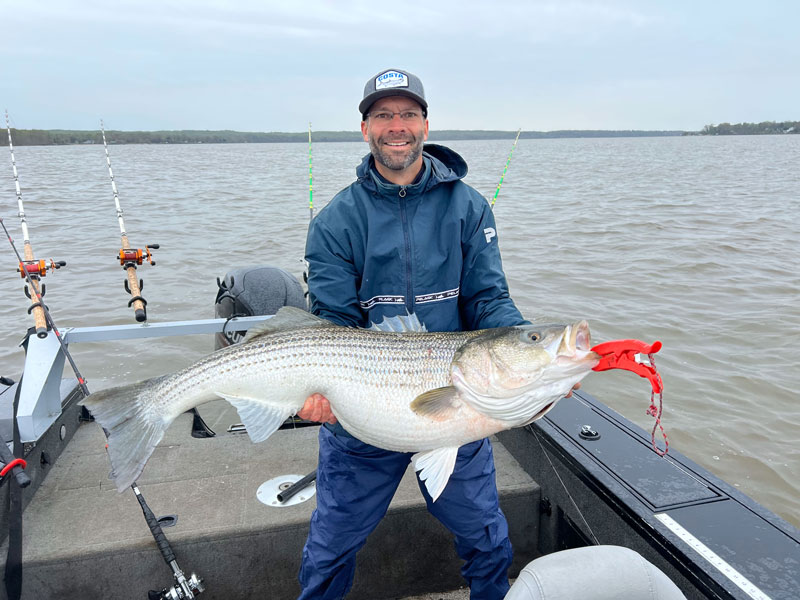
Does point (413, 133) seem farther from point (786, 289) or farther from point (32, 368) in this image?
point (786, 289)

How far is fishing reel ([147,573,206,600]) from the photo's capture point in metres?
3.18

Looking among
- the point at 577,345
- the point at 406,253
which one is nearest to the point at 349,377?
the point at 406,253

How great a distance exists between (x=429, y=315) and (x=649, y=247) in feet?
43.1

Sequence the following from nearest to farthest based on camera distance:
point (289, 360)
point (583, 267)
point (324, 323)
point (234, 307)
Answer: point (289, 360), point (324, 323), point (234, 307), point (583, 267)

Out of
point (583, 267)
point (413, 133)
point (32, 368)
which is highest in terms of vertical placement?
point (413, 133)

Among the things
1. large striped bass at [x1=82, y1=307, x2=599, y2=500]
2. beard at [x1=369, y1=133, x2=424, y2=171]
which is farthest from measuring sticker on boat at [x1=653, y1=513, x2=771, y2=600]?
beard at [x1=369, y1=133, x2=424, y2=171]

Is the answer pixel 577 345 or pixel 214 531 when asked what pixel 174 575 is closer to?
pixel 214 531

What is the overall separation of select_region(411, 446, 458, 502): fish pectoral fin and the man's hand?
52cm

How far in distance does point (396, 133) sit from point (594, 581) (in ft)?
7.43

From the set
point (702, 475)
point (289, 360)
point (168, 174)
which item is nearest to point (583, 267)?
point (702, 475)

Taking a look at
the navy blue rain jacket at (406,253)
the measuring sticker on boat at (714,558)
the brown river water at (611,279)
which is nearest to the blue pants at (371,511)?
the navy blue rain jacket at (406,253)

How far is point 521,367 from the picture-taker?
103 inches

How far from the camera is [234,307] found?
5887 millimetres

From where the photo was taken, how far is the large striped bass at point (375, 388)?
2.69 metres
